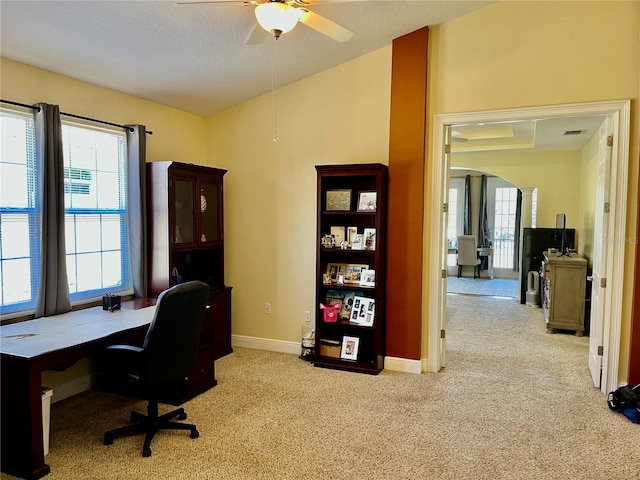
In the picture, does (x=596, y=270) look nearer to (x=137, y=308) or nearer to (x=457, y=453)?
(x=457, y=453)

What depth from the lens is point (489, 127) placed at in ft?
22.3

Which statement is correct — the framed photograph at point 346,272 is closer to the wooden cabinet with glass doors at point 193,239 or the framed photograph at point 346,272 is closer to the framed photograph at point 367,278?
the framed photograph at point 367,278

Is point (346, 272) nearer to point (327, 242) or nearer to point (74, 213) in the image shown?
point (327, 242)

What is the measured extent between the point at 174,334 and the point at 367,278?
200cm

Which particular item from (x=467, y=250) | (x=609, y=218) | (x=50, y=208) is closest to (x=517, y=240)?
(x=467, y=250)

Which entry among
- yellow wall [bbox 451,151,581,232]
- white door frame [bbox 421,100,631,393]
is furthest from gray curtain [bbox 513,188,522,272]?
white door frame [bbox 421,100,631,393]

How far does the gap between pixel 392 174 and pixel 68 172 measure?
108 inches

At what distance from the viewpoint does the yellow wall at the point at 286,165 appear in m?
4.20

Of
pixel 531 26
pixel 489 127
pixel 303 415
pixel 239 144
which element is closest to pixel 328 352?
pixel 303 415

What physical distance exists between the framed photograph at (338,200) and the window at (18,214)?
94.7 inches

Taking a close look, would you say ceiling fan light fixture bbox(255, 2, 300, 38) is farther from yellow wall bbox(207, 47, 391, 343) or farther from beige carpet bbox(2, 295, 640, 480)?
beige carpet bbox(2, 295, 640, 480)

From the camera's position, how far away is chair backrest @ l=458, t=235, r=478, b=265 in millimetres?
9535

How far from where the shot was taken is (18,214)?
3.10 metres

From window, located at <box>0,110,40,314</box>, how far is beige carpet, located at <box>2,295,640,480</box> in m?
0.95
